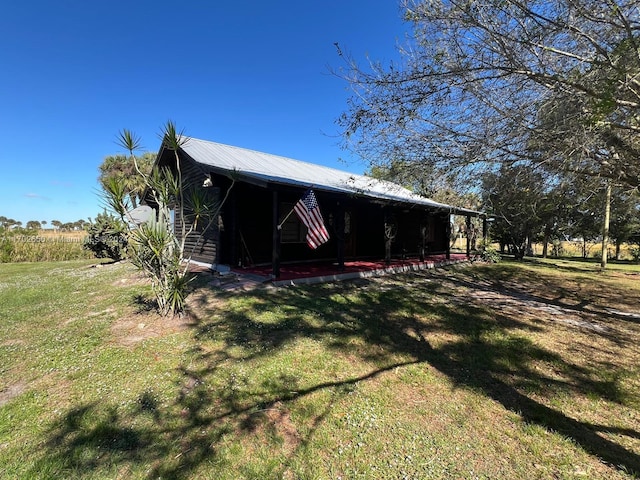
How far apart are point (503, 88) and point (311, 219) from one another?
4365 mm

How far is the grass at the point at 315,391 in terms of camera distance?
238cm

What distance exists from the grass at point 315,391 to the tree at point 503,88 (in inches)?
107

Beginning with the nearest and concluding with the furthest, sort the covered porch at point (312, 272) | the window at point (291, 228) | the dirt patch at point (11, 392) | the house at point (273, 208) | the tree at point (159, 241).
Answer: the dirt patch at point (11, 392)
the tree at point (159, 241)
the covered porch at point (312, 272)
the house at point (273, 208)
the window at point (291, 228)

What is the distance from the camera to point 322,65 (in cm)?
482

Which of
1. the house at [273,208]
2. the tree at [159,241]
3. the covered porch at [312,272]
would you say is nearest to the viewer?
the tree at [159,241]

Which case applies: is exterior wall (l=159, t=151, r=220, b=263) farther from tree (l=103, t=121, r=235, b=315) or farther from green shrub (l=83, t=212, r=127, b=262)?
tree (l=103, t=121, r=235, b=315)

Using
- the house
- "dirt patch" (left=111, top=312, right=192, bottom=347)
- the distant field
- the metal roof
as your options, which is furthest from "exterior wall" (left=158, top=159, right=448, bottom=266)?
the distant field

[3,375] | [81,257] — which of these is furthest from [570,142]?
[81,257]

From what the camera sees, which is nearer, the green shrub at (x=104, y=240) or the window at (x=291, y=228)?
the window at (x=291, y=228)

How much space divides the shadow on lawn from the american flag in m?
1.62

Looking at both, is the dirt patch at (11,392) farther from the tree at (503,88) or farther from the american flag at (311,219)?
the tree at (503,88)

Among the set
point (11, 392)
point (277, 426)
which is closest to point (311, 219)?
point (277, 426)

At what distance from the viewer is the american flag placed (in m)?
7.32

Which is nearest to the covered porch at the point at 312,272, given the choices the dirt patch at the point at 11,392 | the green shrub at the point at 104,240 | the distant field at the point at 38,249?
the dirt patch at the point at 11,392
